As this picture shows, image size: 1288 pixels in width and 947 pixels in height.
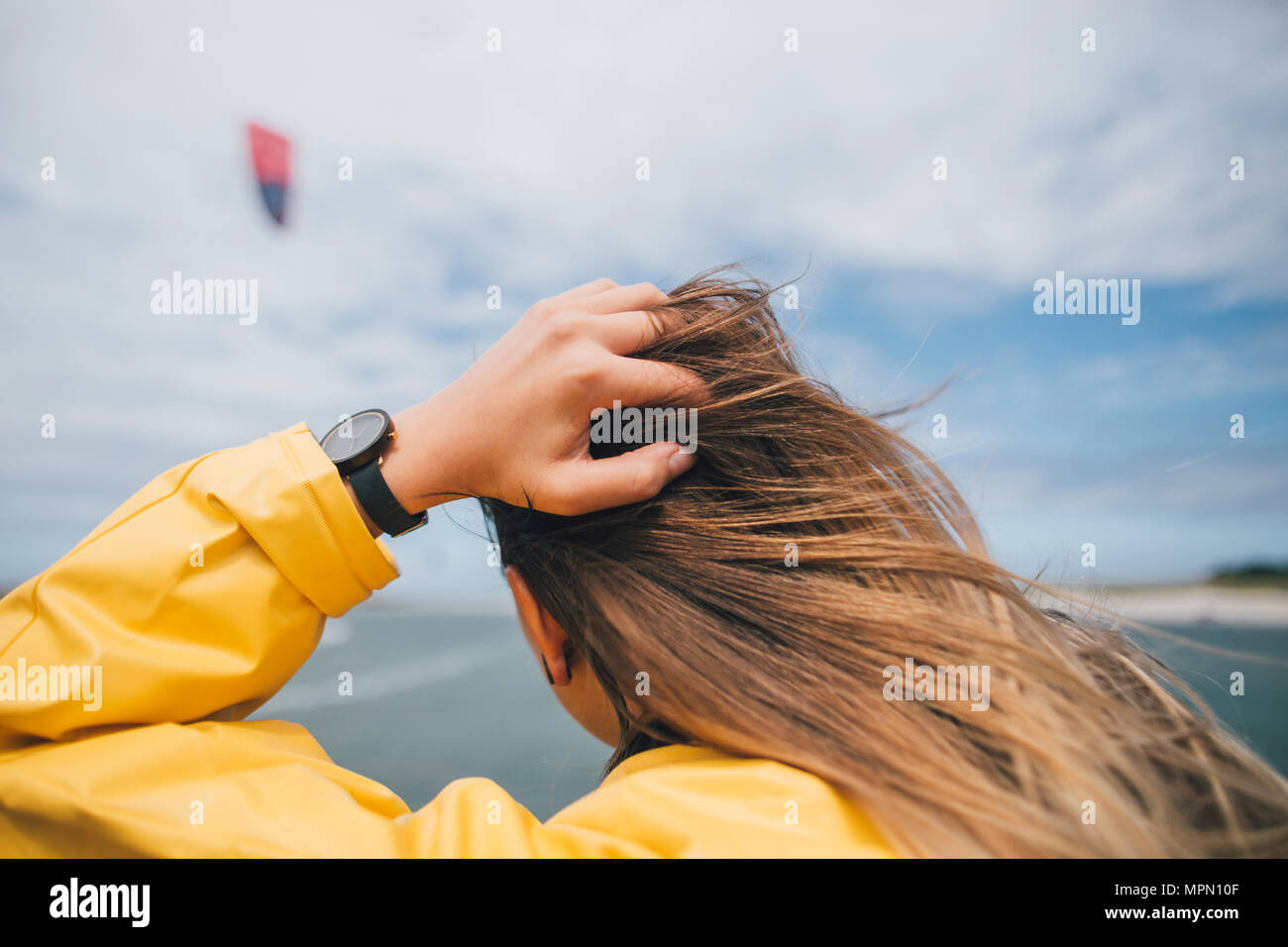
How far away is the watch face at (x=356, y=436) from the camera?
1.36 meters

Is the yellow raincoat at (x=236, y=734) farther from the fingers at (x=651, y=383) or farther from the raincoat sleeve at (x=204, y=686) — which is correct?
the fingers at (x=651, y=383)

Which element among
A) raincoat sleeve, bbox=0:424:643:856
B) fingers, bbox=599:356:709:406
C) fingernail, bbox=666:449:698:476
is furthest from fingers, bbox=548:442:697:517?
raincoat sleeve, bbox=0:424:643:856

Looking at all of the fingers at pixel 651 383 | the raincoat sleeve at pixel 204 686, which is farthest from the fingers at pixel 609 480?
the raincoat sleeve at pixel 204 686

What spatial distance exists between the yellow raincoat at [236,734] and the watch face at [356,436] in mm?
43

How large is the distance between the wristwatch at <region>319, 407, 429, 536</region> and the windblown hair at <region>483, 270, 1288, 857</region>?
245 mm

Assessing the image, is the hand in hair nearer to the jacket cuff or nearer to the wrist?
the wrist

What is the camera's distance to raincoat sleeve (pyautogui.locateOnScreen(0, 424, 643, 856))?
997 mm

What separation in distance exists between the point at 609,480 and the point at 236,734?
0.83 m

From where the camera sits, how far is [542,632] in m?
1.44

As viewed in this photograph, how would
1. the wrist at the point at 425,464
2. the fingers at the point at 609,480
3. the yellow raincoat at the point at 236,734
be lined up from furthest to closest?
the wrist at the point at 425,464
the fingers at the point at 609,480
the yellow raincoat at the point at 236,734

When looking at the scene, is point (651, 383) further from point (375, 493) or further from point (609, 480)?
point (375, 493)

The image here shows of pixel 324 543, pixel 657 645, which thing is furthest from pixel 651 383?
pixel 324 543

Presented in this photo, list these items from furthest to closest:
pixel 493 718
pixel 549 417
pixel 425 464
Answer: pixel 493 718 < pixel 425 464 < pixel 549 417
